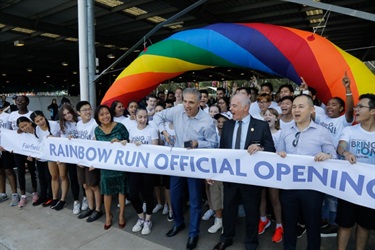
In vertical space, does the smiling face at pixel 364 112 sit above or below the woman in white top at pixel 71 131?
above

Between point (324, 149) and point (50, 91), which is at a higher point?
point (50, 91)

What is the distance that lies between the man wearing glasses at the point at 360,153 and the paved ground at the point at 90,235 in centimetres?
52

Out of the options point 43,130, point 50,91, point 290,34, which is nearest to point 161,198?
point 43,130

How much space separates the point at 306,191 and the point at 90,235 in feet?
8.44

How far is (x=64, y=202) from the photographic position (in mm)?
4180

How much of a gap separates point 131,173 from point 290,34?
288 centimetres

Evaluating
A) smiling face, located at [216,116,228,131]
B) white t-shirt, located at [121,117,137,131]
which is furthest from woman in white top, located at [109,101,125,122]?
smiling face, located at [216,116,228,131]

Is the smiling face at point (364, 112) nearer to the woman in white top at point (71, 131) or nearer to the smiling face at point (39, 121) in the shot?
the woman in white top at point (71, 131)

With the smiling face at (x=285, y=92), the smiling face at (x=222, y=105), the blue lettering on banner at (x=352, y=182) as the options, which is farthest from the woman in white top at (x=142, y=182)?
the blue lettering on banner at (x=352, y=182)

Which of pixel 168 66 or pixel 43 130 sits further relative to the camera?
pixel 168 66

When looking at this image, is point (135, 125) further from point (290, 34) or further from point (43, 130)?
point (290, 34)

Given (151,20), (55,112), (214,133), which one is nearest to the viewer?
(214,133)

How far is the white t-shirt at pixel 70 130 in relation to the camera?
398 cm

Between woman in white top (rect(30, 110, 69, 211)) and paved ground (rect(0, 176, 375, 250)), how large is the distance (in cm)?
24
